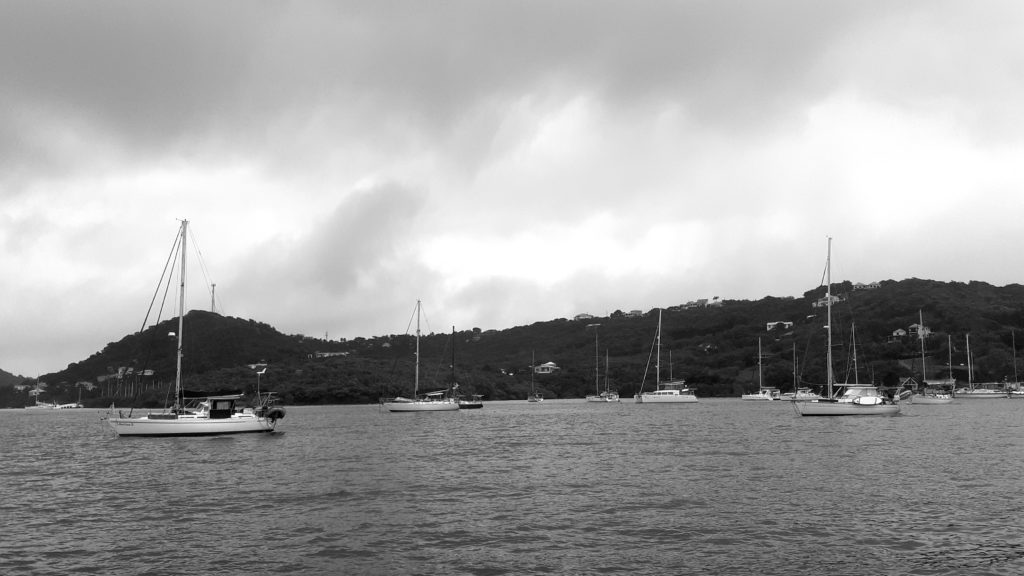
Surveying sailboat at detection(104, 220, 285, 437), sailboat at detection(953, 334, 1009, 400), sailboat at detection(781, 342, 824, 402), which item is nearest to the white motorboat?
sailboat at detection(781, 342, 824, 402)

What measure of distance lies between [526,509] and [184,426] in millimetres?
45257

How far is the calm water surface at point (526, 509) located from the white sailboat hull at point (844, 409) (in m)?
31.1

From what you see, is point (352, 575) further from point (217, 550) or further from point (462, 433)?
point (462, 433)

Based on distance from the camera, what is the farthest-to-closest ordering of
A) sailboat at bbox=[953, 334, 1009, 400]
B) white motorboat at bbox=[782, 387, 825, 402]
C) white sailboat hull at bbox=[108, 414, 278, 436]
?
1. sailboat at bbox=[953, 334, 1009, 400]
2. white motorboat at bbox=[782, 387, 825, 402]
3. white sailboat hull at bbox=[108, 414, 278, 436]

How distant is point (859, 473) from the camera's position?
37938 mm

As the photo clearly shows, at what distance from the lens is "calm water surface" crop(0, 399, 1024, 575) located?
21141 millimetres

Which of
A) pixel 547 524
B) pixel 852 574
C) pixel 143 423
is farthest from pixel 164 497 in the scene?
pixel 143 423

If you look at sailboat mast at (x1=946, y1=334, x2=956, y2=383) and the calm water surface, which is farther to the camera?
sailboat mast at (x1=946, y1=334, x2=956, y2=383)

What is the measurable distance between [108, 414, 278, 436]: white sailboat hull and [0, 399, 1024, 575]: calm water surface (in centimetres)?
984

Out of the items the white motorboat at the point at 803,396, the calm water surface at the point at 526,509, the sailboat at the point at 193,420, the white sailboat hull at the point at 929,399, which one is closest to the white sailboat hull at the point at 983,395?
the white sailboat hull at the point at 929,399

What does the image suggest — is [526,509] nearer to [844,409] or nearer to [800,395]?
[844,409]

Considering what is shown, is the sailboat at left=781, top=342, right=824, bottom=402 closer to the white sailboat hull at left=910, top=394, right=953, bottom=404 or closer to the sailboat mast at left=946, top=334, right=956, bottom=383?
the white sailboat hull at left=910, top=394, right=953, bottom=404

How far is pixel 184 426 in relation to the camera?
6538 cm

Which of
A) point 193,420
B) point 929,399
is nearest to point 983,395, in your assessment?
point 929,399
